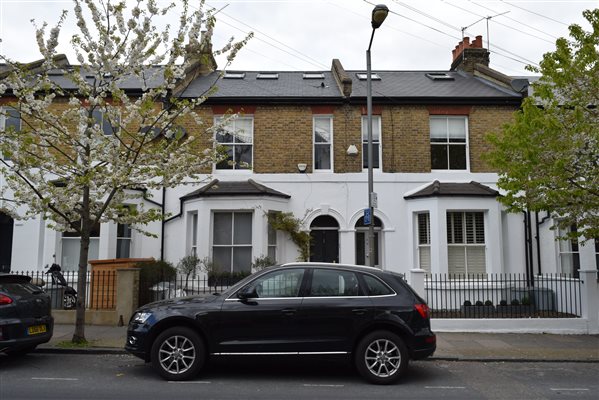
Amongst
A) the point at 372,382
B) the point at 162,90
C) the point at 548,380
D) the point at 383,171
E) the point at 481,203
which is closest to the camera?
the point at 372,382

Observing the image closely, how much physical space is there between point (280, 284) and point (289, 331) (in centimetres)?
66

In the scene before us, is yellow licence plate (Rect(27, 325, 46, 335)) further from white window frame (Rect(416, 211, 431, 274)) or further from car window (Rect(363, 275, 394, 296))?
white window frame (Rect(416, 211, 431, 274))

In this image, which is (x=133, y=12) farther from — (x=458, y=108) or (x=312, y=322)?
(x=458, y=108)

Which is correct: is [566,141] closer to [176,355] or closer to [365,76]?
[176,355]

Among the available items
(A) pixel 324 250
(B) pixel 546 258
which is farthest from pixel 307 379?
(B) pixel 546 258

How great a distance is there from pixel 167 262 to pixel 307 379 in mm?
7835

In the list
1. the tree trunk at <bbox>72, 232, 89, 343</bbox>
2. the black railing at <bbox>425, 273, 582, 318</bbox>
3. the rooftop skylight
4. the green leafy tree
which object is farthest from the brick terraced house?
the tree trunk at <bbox>72, 232, 89, 343</bbox>

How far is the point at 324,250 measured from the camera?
46.3 feet

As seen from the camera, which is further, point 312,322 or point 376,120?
point 376,120

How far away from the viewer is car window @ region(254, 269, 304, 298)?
6.76 meters

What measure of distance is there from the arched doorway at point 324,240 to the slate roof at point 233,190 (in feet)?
4.22

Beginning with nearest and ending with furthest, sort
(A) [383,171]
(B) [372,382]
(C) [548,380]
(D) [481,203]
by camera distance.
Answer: (B) [372,382] → (C) [548,380] → (D) [481,203] → (A) [383,171]

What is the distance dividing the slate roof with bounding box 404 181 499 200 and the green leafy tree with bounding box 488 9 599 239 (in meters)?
3.06

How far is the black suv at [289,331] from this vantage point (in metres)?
6.54
